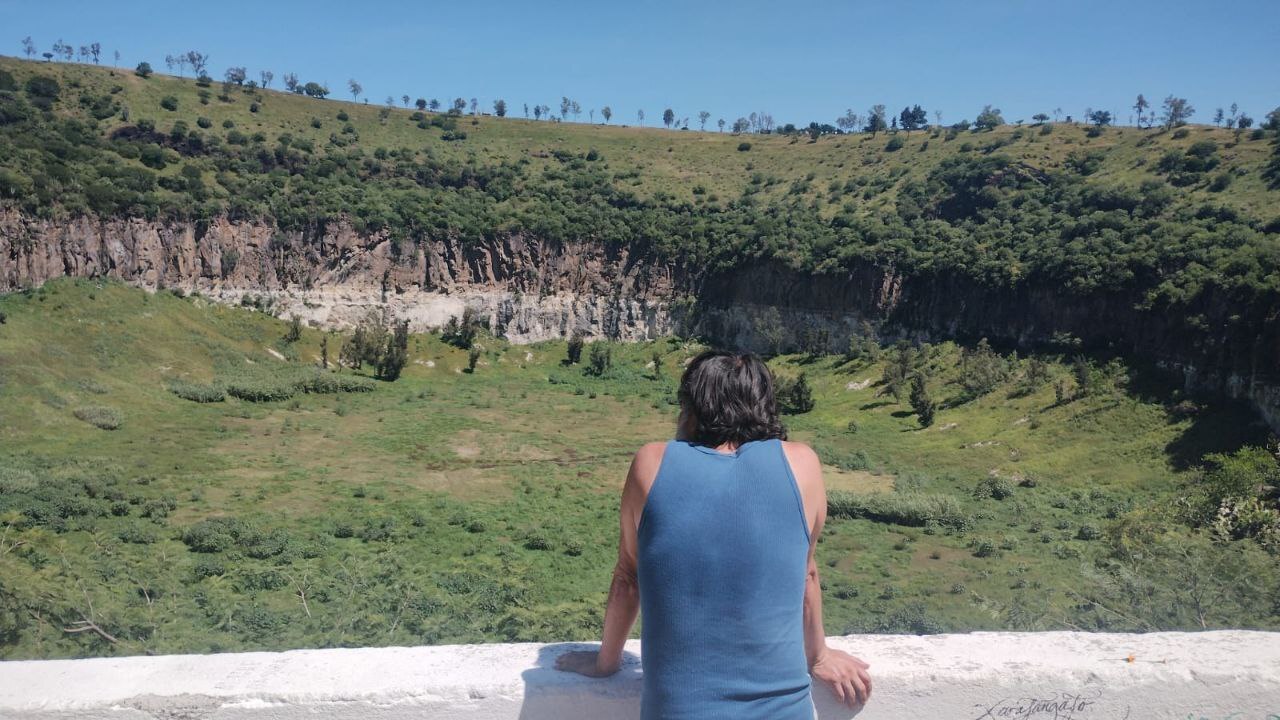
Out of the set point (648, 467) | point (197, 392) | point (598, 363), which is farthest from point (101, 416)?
point (648, 467)

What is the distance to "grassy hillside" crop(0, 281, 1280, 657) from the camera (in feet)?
35.0

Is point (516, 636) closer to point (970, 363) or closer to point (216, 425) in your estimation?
point (216, 425)

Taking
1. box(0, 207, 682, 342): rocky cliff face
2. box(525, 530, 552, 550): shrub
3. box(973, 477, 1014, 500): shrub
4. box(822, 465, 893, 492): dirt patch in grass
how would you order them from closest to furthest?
box(525, 530, 552, 550): shrub < box(973, 477, 1014, 500): shrub < box(822, 465, 893, 492): dirt patch in grass < box(0, 207, 682, 342): rocky cliff face

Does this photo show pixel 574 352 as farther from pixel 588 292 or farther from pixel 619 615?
pixel 619 615

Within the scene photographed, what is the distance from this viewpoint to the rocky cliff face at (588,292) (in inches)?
1190

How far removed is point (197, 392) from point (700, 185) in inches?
1665

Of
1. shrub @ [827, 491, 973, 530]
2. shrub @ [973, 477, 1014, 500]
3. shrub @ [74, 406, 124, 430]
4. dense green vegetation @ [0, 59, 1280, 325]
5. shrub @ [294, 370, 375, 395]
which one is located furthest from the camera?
shrub @ [294, 370, 375, 395]

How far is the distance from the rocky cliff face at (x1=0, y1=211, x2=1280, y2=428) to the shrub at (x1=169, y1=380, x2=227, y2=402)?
415 inches

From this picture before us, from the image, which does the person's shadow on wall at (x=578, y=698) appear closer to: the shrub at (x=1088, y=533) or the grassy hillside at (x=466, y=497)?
the grassy hillside at (x=466, y=497)

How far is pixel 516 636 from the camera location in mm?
10289

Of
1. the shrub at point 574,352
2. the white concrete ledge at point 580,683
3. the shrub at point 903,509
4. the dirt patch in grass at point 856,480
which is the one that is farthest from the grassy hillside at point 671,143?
the white concrete ledge at point 580,683

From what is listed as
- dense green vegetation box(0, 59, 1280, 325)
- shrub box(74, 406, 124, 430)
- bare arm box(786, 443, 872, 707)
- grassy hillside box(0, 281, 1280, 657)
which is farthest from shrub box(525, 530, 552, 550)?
dense green vegetation box(0, 59, 1280, 325)

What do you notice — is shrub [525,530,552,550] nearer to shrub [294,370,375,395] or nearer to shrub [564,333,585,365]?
shrub [294,370,375,395]

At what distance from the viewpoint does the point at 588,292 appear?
180 feet
